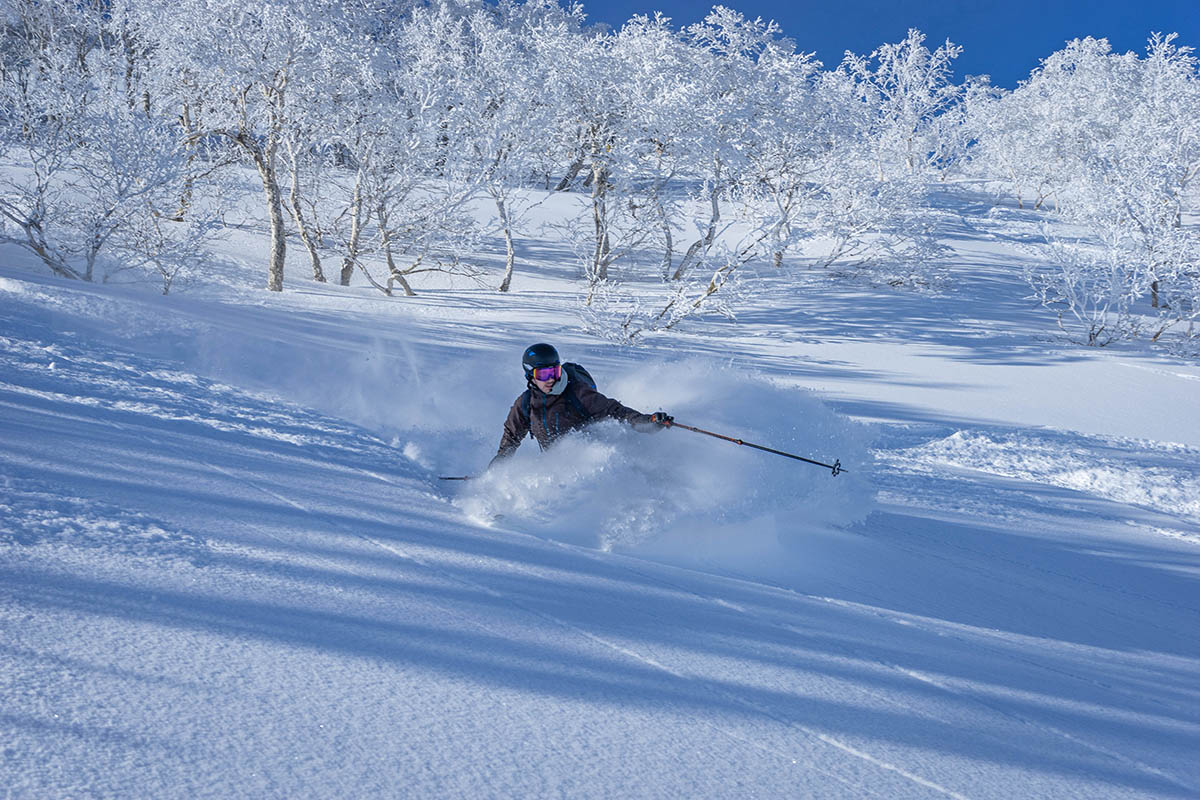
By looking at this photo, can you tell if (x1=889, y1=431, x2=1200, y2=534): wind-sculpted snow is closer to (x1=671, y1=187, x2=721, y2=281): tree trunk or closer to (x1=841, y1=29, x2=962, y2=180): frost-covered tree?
(x1=671, y1=187, x2=721, y2=281): tree trunk

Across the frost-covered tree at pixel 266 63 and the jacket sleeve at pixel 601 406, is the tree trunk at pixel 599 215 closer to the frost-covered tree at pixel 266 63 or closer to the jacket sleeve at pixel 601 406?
the frost-covered tree at pixel 266 63

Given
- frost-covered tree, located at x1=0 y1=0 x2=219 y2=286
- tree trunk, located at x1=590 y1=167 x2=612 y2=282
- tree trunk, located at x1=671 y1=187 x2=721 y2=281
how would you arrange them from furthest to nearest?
tree trunk, located at x1=590 y1=167 x2=612 y2=282
tree trunk, located at x1=671 y1=187 x2=721 y2=281
frost-covered tree, located at x1=0 y1=0 x2=219 y2=286

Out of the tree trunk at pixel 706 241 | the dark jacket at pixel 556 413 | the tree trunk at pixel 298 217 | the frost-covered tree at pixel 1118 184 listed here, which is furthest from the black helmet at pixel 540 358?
the frost-covered tree at pixel 1118 184

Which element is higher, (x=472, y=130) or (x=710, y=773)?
(x=472, y=130)

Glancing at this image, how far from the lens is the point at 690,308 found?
14273mm

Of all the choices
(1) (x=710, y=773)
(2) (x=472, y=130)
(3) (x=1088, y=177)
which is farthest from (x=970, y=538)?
(3) (x=1088, y=177)

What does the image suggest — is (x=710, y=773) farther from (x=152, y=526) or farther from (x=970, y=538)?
(x=970, y=538)

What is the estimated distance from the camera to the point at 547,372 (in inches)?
192

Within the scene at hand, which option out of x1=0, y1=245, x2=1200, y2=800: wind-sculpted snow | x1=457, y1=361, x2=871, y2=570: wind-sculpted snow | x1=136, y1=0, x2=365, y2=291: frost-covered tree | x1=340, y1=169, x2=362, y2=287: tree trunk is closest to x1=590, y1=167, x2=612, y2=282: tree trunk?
x1=340, y1=169, x2=362, y2=287: tree trunk

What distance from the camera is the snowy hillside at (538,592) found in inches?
83.4

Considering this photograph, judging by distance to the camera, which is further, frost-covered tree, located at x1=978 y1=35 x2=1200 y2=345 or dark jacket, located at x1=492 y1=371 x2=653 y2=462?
frost-covered tree, located at x1=978 y1=35 x2=1200 y2=345

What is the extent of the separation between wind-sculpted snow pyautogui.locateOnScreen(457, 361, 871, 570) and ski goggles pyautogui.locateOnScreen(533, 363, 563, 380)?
18.2 inches

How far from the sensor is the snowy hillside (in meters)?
2.12

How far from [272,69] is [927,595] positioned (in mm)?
16522
